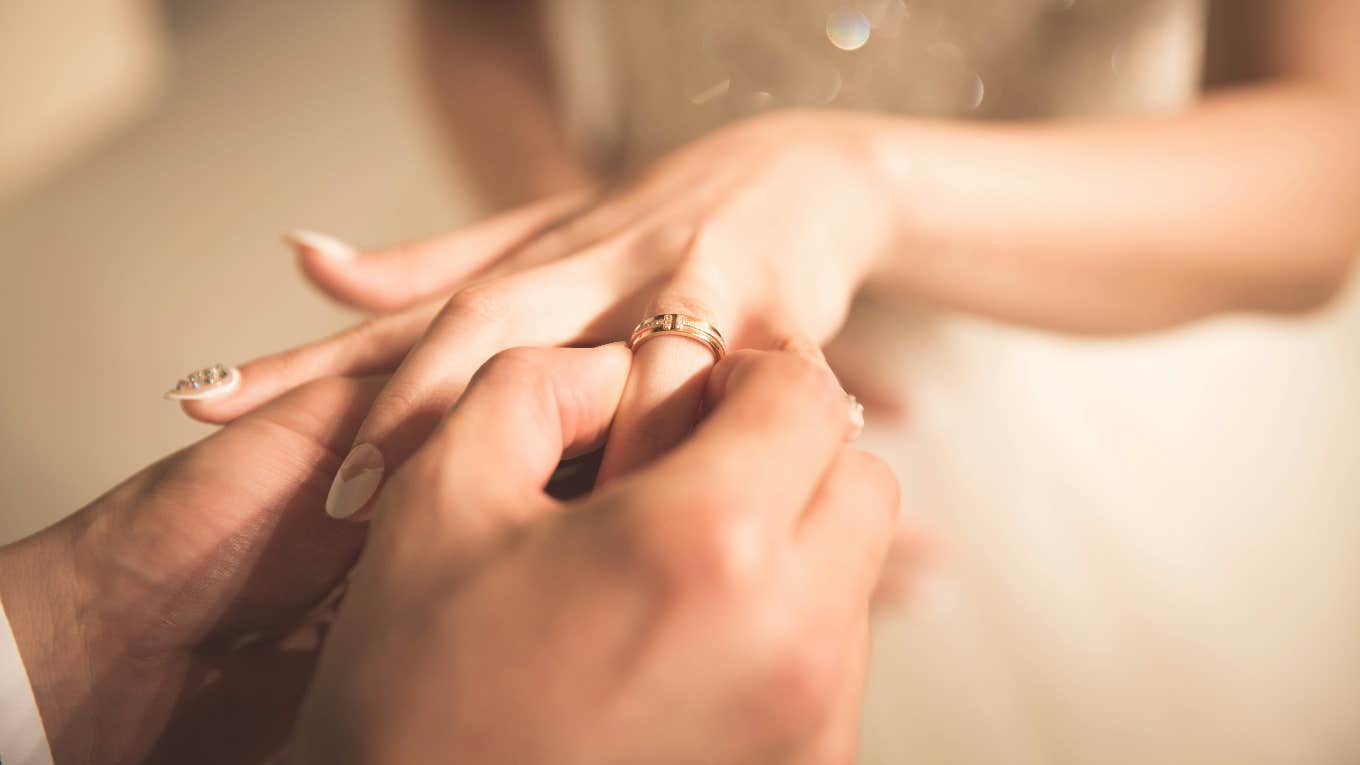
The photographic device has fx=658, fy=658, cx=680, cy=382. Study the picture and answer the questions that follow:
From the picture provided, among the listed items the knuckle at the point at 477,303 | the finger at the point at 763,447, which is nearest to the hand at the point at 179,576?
the knuckle at the point at 477,303

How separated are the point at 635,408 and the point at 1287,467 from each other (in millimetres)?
1083

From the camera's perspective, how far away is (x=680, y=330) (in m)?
0.46

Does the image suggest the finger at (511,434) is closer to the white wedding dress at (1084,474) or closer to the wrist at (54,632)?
the wrist at (54,632)

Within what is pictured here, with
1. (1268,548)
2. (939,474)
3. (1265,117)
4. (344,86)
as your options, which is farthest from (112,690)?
(344,86)

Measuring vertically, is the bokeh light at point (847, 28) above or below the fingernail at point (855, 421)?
above

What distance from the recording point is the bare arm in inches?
27.1

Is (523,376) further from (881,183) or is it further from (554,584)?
(881,183)

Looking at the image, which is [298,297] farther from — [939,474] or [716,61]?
[939,474]

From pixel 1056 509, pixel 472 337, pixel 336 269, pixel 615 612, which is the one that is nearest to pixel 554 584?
pixel 615 612

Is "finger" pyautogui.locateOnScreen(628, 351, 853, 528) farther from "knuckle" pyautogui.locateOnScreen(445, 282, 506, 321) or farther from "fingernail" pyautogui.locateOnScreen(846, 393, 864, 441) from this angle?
"knuckle" pyautogui.locateOnScreen(445, 282, 506, 321)

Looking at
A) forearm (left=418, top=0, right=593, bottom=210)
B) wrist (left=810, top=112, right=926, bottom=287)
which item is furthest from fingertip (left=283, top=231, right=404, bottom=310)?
forearm (left=418, top=0, right=593, bottom=210)

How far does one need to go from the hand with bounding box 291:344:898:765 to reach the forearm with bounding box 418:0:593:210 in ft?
3.27

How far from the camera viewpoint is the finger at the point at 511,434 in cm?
33

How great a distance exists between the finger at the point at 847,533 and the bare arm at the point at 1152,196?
398mm
